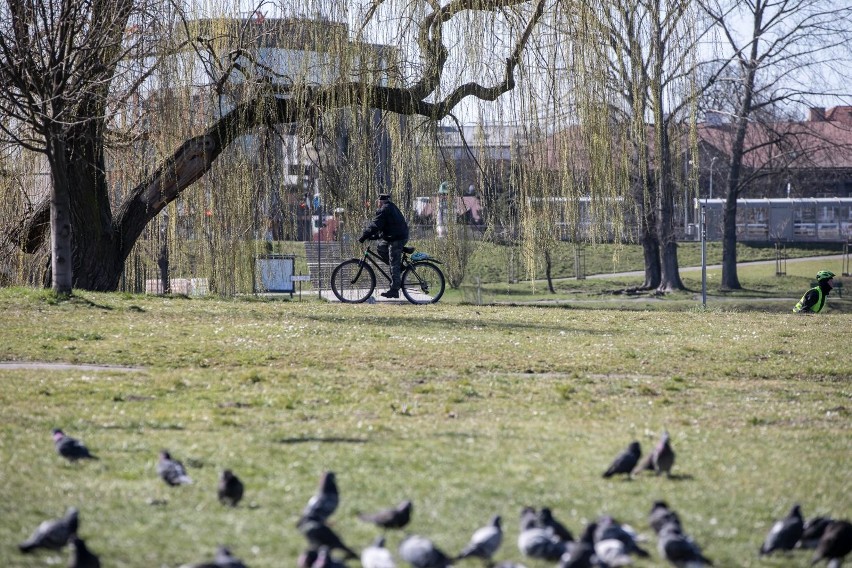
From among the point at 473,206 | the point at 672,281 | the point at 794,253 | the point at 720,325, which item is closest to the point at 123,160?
the point at 473,206

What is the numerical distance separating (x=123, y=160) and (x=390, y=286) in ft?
19.1

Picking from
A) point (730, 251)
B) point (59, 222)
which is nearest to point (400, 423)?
point (59, 222)

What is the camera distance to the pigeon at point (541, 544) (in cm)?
427

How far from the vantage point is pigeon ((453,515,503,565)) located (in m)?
4.28

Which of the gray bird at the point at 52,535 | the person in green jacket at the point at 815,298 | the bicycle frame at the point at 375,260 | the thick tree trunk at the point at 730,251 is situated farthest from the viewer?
the thick tree trunk at the point at 730,251

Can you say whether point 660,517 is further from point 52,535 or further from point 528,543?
point 52,535

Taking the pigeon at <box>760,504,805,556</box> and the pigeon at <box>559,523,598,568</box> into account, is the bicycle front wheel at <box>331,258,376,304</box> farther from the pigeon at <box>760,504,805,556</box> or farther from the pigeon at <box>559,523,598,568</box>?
Result: the pigeon at <box>559,523,598,568</box>

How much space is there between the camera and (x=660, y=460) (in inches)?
232

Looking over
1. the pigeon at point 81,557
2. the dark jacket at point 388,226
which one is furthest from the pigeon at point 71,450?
the dark jacket at point 388,226

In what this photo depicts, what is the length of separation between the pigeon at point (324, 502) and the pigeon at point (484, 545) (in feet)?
2.48

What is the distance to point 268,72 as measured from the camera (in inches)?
725

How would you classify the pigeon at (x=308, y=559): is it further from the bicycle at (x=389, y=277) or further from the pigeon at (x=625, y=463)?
the bicycle at (x=389, y=277)

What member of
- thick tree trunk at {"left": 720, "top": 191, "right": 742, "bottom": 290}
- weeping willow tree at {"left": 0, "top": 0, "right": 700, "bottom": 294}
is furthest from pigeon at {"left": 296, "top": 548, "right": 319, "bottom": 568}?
thick tree trunk at {"left": 720, "top": 191, "right": 742, "bottom": 290}

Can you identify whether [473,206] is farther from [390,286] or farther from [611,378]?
[611,378]
